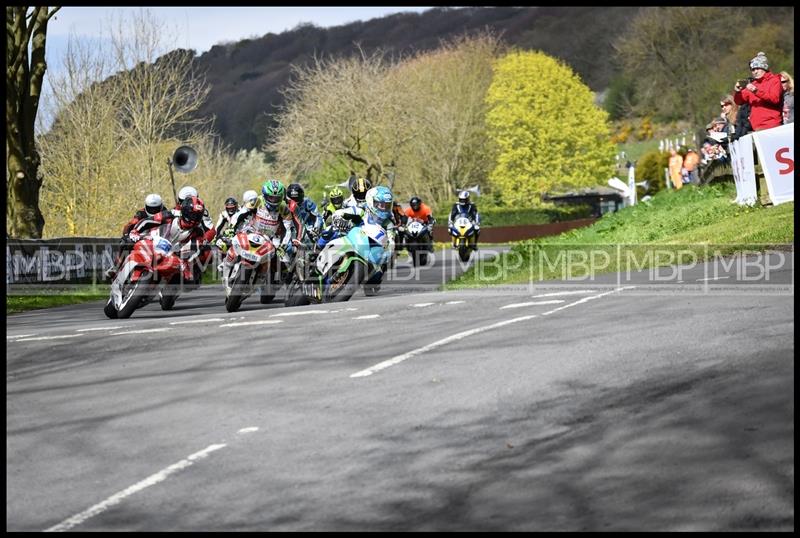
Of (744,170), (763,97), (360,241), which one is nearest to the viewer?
(360,241)

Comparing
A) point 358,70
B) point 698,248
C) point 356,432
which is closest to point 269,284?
point 698,248

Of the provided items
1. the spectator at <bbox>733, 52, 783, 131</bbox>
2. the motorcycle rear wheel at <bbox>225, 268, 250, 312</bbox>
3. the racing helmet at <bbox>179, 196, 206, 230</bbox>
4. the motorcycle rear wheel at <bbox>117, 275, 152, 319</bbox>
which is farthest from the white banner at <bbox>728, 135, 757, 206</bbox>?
the motorcycle rear wheel at <bbox>117, 275, 152, 319</bbox>

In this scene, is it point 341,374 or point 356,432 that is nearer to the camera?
point 356,432

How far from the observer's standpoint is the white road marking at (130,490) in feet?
22.3

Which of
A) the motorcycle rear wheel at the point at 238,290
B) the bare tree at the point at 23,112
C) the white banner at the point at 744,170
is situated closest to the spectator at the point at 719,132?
the white banner at the point at 744,170

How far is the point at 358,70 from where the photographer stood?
3248 inches

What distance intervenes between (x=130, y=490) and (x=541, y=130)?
90.3 meters

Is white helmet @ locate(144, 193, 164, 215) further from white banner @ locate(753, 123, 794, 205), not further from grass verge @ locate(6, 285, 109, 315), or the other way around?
white banner @ locate(753, 123, 794, 205)

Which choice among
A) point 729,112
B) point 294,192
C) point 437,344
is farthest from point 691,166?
point 437,344

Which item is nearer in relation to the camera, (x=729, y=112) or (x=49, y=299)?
(x=729, y=112)

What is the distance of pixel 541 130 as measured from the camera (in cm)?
9600

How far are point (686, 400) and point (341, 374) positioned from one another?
2.97 m

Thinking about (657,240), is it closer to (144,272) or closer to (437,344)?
(144,272)

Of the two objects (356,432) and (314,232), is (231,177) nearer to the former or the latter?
(314,232)
